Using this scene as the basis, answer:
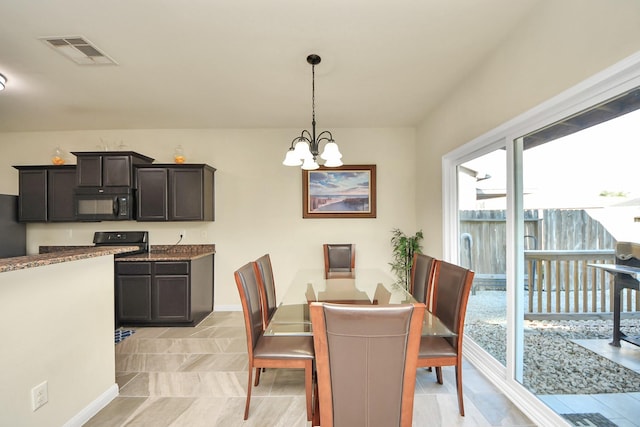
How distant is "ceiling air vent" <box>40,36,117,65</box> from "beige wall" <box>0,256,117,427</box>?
1.61m

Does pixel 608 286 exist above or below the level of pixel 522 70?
below

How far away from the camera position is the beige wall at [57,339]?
4.69 ft

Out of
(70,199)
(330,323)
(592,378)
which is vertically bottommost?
Result: (592,378)

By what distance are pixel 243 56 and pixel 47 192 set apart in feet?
11.7

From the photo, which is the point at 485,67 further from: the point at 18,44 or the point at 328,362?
the point at 18,44

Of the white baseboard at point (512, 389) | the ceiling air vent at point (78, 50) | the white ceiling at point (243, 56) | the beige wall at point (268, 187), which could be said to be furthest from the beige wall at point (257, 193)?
the ceiling air vent at point (78, 50)

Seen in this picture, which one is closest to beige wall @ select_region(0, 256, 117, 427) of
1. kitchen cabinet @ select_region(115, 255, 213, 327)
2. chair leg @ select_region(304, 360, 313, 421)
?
kitchen cabinet @ select_region(115, 255, 213, 327)

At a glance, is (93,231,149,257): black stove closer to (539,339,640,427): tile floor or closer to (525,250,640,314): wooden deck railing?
(525,250,640,314): wooden deck railing

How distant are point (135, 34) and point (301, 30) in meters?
1.19

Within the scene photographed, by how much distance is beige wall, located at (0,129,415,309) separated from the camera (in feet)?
13.8

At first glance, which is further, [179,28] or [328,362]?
[179,28]

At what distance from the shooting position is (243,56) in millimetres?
2344

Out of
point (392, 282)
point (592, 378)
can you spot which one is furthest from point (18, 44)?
point (592, 378)

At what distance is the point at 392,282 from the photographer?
8.63 feet
